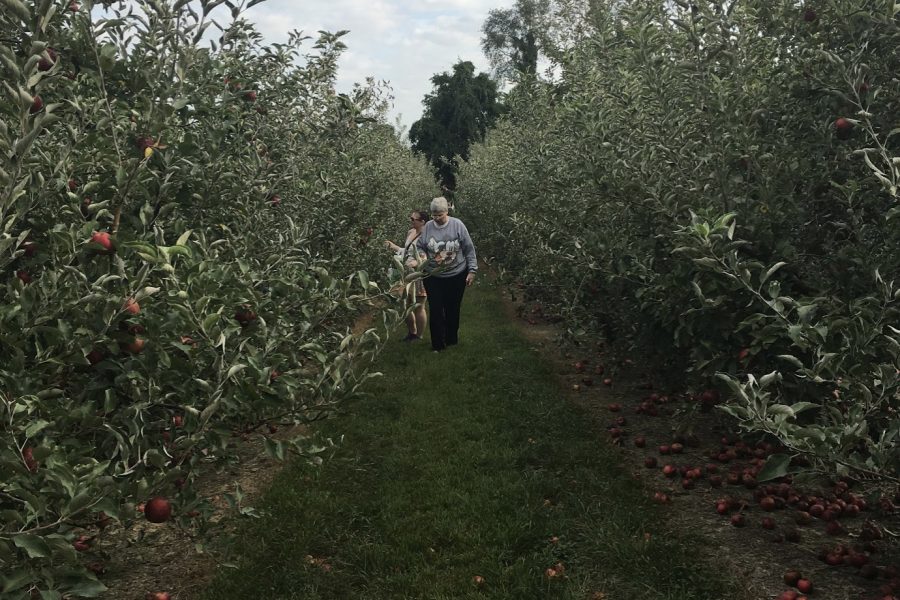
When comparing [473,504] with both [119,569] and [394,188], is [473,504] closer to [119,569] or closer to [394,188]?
[119,569]

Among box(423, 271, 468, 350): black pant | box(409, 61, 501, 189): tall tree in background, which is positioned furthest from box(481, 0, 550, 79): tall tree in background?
box(423, 271, 468, 350): black pant

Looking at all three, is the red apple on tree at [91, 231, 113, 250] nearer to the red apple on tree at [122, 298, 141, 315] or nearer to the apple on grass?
the red apple on tree at [122, 298, 141, 315]

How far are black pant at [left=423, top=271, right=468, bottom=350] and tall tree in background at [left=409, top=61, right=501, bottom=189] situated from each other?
144 feet

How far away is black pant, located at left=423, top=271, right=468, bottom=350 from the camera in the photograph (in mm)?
8930

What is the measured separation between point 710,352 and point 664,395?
7.30 feet

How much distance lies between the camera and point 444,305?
9273 millimetres

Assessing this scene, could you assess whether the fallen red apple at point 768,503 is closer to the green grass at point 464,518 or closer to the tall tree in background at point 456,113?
the green grass at point 464,518

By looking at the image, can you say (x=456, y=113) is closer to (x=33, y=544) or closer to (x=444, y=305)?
(x=444, y=305)

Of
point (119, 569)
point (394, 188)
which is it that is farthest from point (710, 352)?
point (394, 188)

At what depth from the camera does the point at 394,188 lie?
16.3m

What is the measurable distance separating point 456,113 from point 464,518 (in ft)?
167

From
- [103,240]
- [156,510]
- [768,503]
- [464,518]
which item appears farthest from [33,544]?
[768,503]

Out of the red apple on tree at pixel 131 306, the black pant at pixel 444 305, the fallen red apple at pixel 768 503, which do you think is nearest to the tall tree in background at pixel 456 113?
the black pant at pixel 444 305

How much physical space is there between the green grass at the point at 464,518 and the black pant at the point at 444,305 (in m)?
2.13
